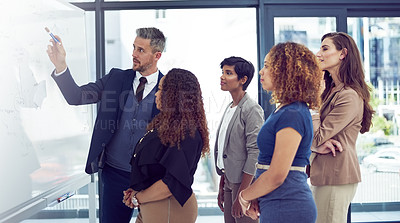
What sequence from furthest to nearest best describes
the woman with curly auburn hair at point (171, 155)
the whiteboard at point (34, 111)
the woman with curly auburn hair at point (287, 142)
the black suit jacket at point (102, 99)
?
the black suit jacket at point (102, 99)
the whiteboard at point (34, 111)
the woman with curly auburn hair at point (171, 155)
the woman with curly auburn hair at point (287, 142)

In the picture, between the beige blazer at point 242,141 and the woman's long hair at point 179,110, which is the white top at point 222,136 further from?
the woman's long hair at point 179,110

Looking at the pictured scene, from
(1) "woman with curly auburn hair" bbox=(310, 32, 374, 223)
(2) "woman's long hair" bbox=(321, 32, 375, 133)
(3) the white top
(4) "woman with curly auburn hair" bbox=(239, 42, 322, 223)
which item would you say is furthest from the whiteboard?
(2) "woman's long hair" bbox=(321, 32, 375, 133)

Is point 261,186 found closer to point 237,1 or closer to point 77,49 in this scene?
point 77,49

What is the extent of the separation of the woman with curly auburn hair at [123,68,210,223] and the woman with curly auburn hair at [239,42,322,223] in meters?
0.28

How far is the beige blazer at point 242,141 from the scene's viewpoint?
2260mm

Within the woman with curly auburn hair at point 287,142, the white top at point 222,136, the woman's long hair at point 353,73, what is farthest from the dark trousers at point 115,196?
the woman's long hair at point 353,73

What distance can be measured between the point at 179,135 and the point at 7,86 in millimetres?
795

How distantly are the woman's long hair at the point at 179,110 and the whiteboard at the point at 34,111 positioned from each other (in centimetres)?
63

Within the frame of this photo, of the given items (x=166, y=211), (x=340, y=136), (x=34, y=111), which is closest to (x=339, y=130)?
(x=340, y=136)

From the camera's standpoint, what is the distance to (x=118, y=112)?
2.33m

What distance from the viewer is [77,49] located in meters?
2.72

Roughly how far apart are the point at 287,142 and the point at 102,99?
4.32ft

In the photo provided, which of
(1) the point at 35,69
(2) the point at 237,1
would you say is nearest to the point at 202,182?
(2) the point at 237,1

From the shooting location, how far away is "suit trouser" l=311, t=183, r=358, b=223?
6.15 feet
